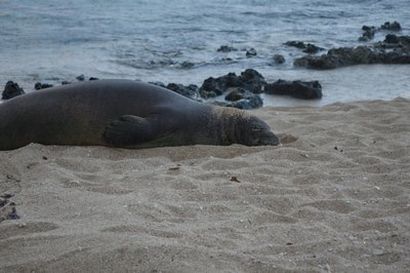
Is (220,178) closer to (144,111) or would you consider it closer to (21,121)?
(144,111)

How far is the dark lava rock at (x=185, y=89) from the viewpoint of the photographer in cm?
819

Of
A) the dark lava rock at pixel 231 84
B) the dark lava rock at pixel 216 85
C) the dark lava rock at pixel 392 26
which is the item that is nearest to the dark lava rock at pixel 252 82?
the dark lava rock at pixel 231 84

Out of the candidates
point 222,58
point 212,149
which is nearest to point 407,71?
point 222,58

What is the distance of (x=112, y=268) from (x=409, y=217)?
73.6 inches

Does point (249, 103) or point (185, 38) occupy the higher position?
point (185, 38)

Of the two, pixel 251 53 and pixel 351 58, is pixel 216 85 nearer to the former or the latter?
pixel 251 53

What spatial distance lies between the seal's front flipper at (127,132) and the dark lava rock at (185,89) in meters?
2.62

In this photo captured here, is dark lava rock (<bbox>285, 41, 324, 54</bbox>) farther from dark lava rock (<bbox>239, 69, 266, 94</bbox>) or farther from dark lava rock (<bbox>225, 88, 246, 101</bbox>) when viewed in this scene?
dark lava rock (<bbox>225, 88, 246, 101</bbox>)

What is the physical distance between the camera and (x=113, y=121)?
553 centimetres

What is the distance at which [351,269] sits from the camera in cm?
307

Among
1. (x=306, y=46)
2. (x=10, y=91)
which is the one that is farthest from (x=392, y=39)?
(x=10, y=91)

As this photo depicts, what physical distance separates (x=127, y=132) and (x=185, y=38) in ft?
27.9

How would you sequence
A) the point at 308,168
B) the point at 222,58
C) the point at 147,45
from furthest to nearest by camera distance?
the point at 147,45
the point at 222,58
the point at 308,168

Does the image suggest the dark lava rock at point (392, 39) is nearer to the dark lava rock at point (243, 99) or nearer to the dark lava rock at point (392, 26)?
the dark lava rock at point (392, 26)
